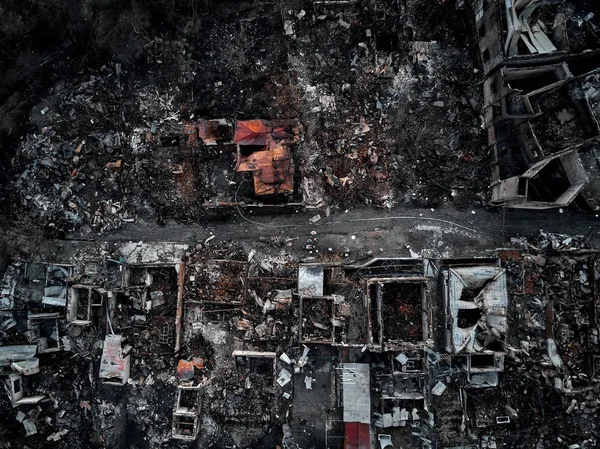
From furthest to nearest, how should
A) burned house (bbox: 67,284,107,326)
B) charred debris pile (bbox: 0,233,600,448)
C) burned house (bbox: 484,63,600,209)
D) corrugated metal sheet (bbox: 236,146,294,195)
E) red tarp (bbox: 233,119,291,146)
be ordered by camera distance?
red tarp (bbox: 233,119,291,146) < burned house (bbox: 67,284,107,326) < corrugated metal sheet (bbox: 236,146,294,195) < charred debris pile (bbox: 0,233,600,448) < burned house (bbox: 484,63,600,209)

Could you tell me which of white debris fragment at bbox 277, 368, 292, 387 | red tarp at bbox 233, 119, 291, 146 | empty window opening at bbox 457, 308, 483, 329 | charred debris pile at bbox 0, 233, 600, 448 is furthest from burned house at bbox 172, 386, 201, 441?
empty window opening at bbox 457, 308, 483, 329

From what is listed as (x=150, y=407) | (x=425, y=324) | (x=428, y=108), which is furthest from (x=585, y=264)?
(x=150, y=407)

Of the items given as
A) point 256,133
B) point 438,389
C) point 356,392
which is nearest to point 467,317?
point 438,389

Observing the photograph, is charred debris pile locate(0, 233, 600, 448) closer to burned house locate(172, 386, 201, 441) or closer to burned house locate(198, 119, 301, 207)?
burned house locate(172, 386, 201, 441)

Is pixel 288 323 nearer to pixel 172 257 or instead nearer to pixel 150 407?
pixel 172 257

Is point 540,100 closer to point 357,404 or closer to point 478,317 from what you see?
point 478,317

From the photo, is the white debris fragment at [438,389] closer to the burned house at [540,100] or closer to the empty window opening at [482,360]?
the empty window opening at [482,360]
